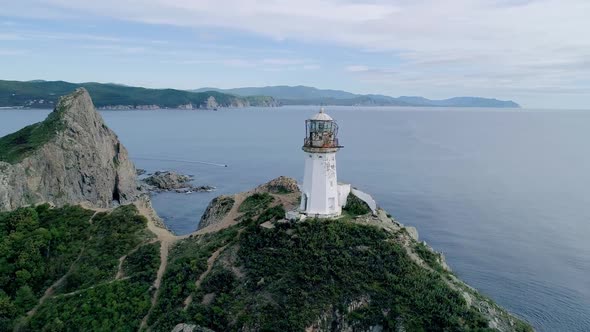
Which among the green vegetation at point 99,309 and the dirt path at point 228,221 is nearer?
the green vegetation at point 99,309

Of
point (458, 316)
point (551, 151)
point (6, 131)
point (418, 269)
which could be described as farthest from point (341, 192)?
point (6, 131)

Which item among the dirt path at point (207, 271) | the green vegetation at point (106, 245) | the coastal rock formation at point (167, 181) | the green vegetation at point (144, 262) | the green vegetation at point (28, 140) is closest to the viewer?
the dirt path at point (207, 271)

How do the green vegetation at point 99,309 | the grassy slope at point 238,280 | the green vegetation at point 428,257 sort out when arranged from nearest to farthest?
the grassy slope at point 238,280
the green vegetation at point 99,309
the green vegetation at point 428,257

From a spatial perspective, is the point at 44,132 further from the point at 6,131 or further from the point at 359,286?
the point at 6,131

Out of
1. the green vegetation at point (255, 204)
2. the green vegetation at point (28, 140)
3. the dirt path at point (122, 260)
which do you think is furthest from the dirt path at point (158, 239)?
the green vegetation at point (28, 140)

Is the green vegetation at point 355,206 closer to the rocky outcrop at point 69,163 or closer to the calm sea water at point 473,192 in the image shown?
the calm sea water at point 473,192

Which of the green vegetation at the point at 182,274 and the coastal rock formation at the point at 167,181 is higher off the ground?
the green vegetation at the point at 182,274

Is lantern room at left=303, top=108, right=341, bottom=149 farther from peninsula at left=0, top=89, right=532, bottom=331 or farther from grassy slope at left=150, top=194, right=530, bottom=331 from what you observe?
grassy slope at left=150, top=194, right=530, bottom=331
